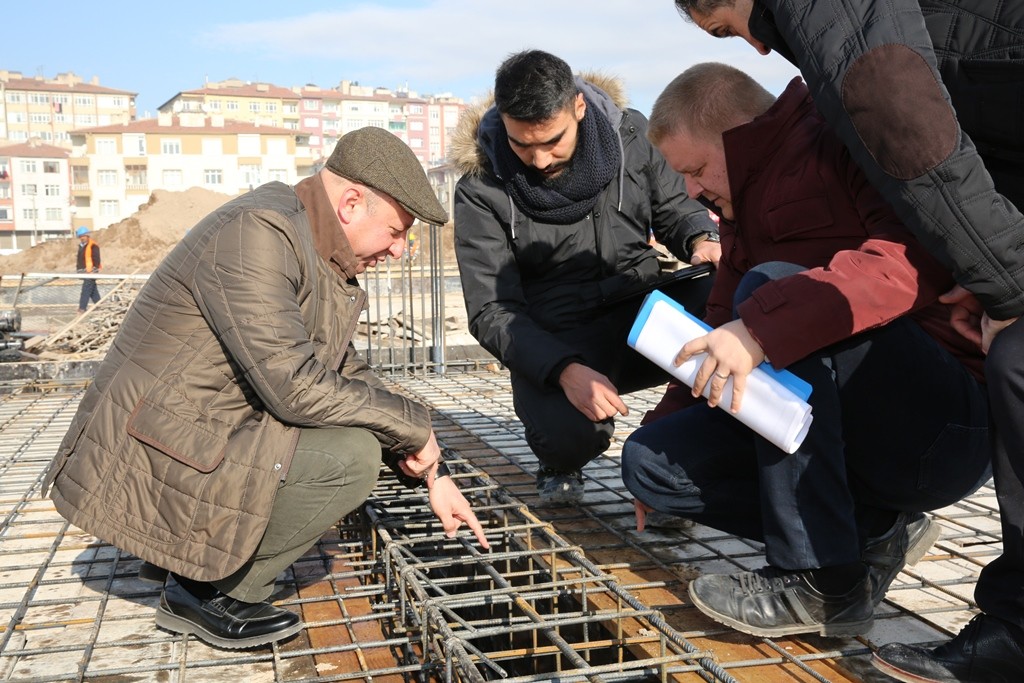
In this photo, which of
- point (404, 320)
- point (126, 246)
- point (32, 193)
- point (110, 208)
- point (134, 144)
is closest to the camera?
point (404, 320)

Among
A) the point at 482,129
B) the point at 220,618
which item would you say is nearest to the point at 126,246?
the point at 482,129

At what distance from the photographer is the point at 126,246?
31.9 m

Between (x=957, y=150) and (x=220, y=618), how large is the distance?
199cm

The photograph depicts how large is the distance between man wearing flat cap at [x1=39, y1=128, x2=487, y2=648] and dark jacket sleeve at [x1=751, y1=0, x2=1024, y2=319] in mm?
1088

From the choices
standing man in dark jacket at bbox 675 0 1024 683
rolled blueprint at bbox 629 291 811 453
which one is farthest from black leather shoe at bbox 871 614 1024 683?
rolled blueprint at bbox 629 291 811 453

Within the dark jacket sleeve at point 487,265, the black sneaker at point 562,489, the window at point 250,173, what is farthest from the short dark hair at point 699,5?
the window at point 250,173

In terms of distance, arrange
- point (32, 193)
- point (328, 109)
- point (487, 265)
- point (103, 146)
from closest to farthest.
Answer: point (487, 265) → point (103, 146) → point (32, 193) → point (328, 109)

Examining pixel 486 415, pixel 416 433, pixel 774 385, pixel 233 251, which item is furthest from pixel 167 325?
pixel 486 415

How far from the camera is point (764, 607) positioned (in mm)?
2252

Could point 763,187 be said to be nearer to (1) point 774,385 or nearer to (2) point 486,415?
(1) point 774,385

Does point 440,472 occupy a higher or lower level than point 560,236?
lower

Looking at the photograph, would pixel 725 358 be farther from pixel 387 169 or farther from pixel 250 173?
pixel 250 173

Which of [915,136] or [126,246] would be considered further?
[126,246]

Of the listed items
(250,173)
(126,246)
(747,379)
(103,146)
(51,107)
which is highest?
(51,107)
